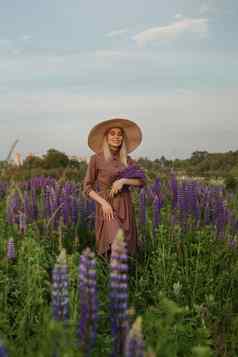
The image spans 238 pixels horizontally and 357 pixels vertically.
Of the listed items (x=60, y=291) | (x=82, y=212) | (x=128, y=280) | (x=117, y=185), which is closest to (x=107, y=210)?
(x=117, y=185)

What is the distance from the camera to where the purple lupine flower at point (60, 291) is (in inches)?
94.7

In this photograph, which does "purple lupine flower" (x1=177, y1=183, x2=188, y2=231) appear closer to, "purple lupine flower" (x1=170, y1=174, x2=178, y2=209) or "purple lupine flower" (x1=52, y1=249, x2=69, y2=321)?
"purple lupine flower" (x1=170, y1=174, x2=178, y2=209)

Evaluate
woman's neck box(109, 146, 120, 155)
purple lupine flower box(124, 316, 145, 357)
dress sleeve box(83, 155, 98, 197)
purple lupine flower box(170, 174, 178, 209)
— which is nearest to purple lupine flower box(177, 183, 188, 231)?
purple lupine flower box(170, 174, 178, 209)

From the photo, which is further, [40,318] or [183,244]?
[183,244]

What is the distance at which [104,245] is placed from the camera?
5.52 meters

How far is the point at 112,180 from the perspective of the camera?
5559 mm

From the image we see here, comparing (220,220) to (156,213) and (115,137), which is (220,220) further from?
(115,137)

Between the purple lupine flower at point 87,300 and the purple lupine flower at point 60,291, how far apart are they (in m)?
0.09

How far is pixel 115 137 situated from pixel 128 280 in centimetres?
158

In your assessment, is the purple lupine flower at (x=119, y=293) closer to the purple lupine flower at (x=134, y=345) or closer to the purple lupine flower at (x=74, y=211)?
the purple lupine flower at (x=134, y=345)

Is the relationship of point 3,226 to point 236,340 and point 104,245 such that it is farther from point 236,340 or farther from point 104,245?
point 236,340

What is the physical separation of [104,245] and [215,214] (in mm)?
1525

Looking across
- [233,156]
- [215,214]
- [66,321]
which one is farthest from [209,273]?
[233,156]

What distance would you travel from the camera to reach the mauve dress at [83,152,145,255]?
5473mm
